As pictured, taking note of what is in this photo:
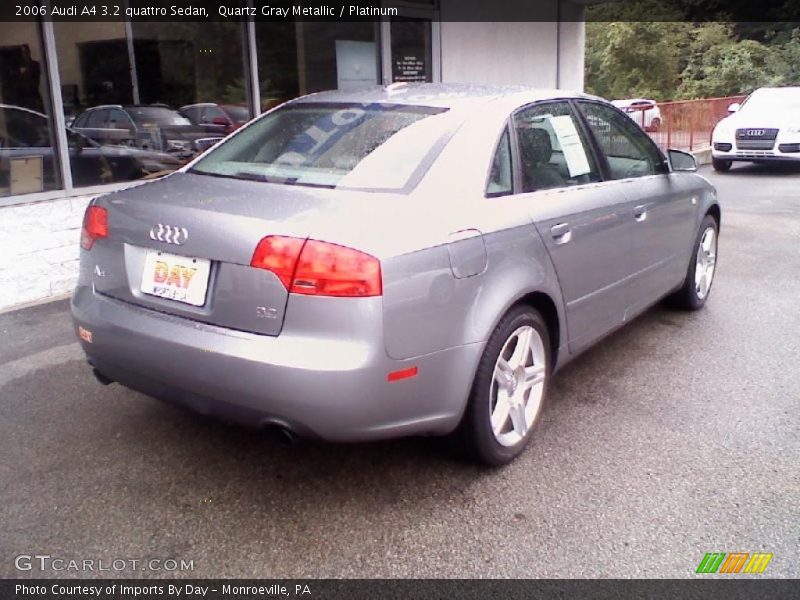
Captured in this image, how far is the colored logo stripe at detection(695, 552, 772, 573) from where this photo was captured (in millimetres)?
2662

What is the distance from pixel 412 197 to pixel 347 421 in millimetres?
872

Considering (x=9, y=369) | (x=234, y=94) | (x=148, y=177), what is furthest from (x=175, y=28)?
(x=9, y=369)

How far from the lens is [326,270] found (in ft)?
8.49

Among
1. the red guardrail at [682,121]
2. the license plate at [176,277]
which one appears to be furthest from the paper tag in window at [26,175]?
the red guardrail at [682,121]

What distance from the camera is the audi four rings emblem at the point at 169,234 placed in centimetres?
281

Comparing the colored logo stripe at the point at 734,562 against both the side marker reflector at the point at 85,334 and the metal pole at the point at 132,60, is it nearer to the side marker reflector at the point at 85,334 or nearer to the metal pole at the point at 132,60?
the side marker reflector at the point at 85,334

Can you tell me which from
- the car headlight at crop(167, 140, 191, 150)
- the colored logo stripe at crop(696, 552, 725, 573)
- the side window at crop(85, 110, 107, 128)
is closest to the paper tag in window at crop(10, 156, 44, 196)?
the side window at crop(85, 110, 107, 128)

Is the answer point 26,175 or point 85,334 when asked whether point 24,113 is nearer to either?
point 26,175

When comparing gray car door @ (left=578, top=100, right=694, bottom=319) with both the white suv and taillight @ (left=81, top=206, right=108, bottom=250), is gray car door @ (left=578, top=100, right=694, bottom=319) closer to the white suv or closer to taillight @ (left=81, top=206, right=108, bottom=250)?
taillight @ (left=81, top=206, right=108, bottom=250)

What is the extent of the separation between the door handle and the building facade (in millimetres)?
4081

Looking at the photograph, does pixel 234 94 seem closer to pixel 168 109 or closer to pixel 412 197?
pixel 168 109

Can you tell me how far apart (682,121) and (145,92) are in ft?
41.2

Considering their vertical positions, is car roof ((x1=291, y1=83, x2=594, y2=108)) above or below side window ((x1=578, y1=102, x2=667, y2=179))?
above

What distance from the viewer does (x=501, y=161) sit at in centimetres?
334
